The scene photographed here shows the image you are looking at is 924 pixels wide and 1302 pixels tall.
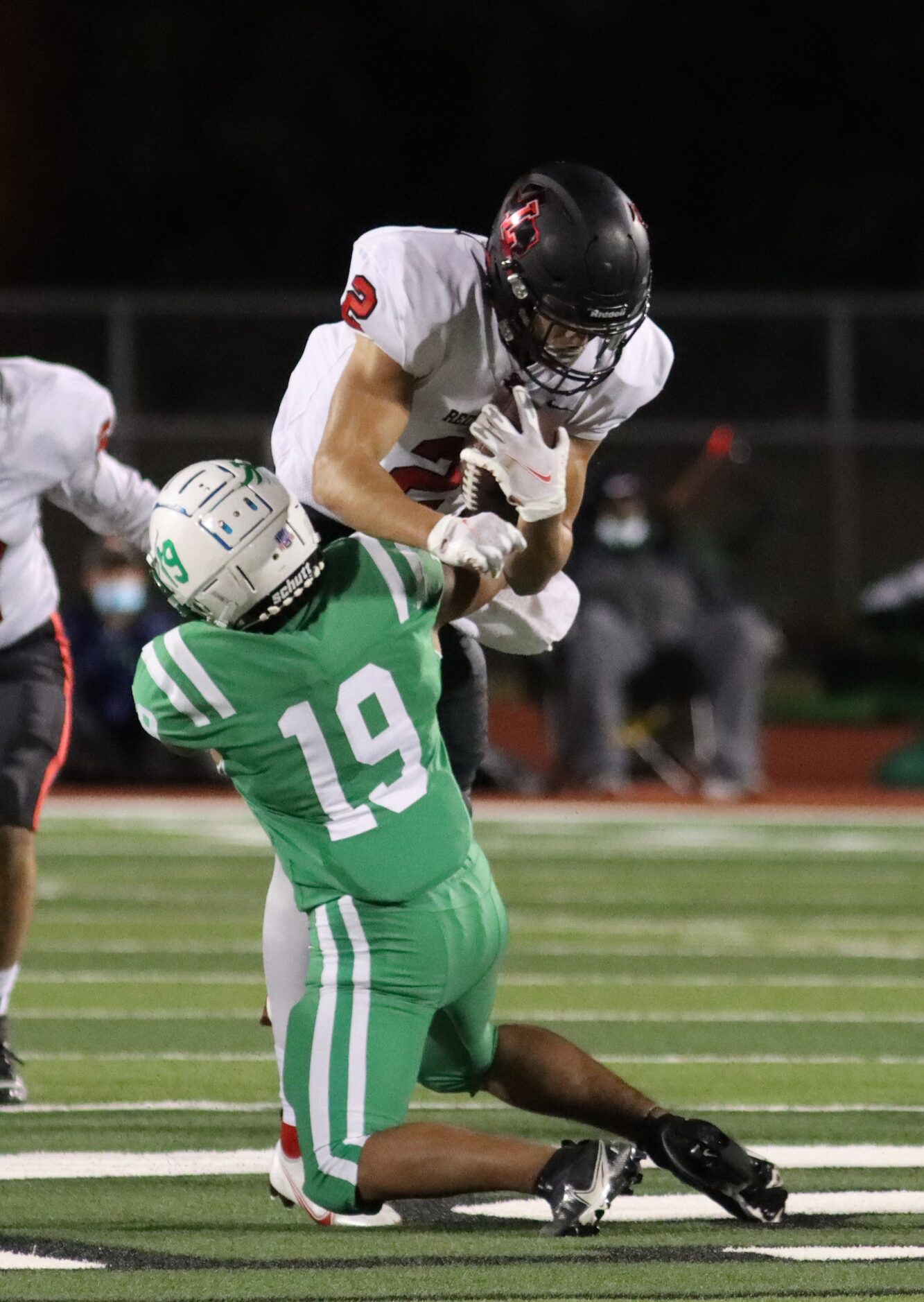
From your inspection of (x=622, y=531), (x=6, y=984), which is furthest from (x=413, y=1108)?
(x=622, y=531)

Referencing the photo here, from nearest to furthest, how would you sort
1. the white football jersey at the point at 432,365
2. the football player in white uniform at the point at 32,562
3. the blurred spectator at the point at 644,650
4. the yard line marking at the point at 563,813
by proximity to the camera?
the white football jersey at the point at 432,365, the football player in white uniform at the point at 32,562, the yard line marking at the point at 563,813, the blurred spectator at the point at 644,650

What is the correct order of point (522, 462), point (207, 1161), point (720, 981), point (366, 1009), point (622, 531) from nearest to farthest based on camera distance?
point (366, 1009)
point (522, 462)
point (207, 1161)
point (720, 981)
point (622, 531)

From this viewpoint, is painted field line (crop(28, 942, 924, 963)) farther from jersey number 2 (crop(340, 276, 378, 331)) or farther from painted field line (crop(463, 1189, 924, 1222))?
jersey number 2 (crop(340, 276, 378, 331))

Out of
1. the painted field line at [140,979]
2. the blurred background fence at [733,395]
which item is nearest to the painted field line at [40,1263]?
the painted field line at [140,979]

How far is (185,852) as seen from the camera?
30.9ft

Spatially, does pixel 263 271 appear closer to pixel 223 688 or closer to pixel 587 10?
pixel 587 10

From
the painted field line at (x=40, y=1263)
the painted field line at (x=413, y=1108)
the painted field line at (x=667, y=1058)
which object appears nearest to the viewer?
the painted field line at (x=40, y=1263)

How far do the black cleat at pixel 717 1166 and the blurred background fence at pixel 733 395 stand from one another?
11.2m

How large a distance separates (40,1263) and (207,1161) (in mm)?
781

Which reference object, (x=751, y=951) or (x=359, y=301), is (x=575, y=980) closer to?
(x=751, y=951)

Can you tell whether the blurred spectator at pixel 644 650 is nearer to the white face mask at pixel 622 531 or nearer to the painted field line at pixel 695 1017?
the white face mask at pixel 622 531

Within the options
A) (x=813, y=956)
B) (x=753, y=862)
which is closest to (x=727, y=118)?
(x=753, y=862)

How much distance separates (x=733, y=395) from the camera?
15945 millimetres

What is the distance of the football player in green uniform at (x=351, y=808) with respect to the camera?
11.5 ft
